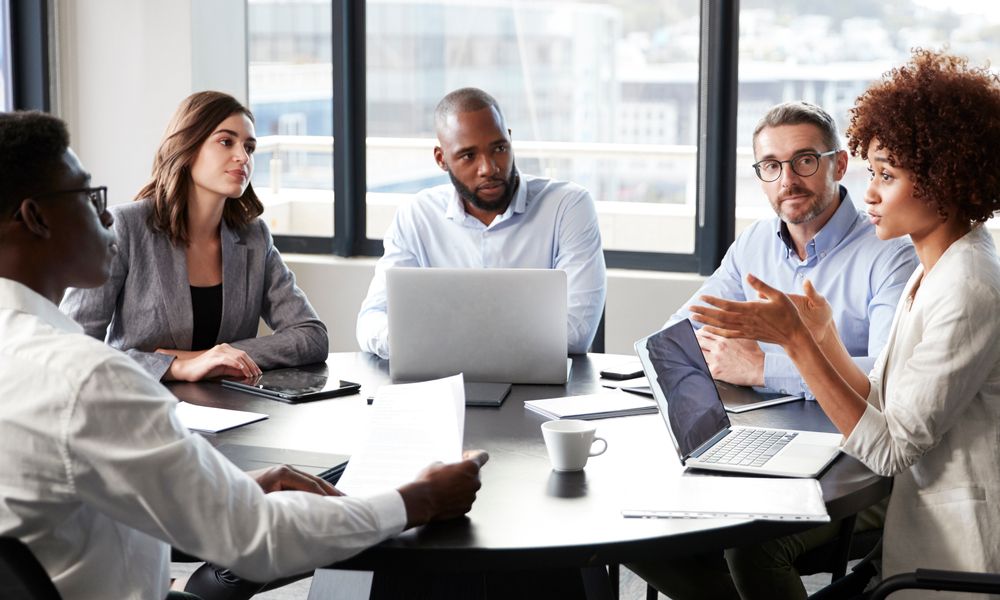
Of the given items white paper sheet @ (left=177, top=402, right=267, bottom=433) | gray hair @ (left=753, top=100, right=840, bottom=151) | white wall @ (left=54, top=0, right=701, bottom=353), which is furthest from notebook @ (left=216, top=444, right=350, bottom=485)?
white wall @ (left=54, top=0, right=701, bottom=353)

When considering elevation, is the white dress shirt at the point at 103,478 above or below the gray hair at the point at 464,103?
below

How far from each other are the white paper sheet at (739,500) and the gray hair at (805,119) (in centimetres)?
131

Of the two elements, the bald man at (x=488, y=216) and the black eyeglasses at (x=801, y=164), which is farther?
the bald man at (x=488, y=216)

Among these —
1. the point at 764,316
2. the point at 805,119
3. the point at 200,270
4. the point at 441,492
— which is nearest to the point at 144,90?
the point at 200,270

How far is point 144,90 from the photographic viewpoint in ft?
14.5

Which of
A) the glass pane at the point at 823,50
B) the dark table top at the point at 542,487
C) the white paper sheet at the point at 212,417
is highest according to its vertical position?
the glass pane at the point at 823,50

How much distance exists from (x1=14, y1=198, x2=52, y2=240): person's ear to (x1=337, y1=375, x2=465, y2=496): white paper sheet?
552 mm

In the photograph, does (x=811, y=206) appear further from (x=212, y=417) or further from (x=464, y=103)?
(x=212, y=417)

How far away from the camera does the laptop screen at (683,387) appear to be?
1.80m

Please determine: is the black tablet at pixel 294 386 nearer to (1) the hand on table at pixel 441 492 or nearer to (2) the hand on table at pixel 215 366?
(2) the hand on table at pixel 215 366

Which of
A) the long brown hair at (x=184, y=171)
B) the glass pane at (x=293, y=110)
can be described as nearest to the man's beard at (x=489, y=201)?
the long brown hair at (x=184, y=171)

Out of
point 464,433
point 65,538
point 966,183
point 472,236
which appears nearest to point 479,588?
point 464,433

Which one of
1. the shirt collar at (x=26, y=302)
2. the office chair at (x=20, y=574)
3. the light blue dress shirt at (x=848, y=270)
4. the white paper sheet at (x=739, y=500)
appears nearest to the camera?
the office chair at (x=20, y=574)

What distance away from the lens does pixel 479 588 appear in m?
1.83
